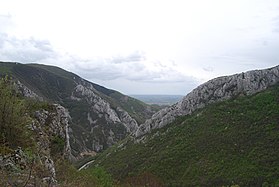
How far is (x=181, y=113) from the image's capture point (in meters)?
63.5

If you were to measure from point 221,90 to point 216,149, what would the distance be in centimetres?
1726

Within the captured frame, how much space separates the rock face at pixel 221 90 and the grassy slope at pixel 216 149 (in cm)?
225

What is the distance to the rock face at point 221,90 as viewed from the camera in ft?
194

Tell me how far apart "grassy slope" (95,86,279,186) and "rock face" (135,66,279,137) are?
2245mm

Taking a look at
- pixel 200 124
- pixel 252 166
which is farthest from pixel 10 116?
pixel 200 124

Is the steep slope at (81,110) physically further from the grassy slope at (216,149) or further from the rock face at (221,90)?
the grassy slope at (216,149)

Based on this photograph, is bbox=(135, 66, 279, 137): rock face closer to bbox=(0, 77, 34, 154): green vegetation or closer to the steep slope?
bbox=(0, 77, 34, 154): green vegetation

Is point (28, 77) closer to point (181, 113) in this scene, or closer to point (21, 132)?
point (181, 113)

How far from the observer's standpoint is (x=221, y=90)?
6109 cm

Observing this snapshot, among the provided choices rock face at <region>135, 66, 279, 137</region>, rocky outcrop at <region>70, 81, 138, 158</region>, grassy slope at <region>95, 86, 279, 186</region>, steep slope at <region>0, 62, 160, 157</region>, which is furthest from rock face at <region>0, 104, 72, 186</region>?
steep slope at <region>0, 62, 160, 157</region>

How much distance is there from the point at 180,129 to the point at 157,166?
36.5 ft

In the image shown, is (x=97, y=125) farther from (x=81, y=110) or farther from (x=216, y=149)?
(x=216, y=149)

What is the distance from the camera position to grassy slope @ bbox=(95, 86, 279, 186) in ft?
134

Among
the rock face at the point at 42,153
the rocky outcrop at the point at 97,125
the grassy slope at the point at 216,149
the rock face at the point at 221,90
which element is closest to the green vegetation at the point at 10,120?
the rock face at the point at 42,153
